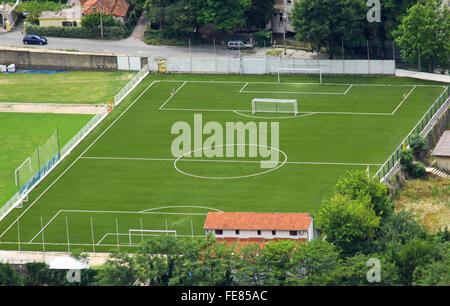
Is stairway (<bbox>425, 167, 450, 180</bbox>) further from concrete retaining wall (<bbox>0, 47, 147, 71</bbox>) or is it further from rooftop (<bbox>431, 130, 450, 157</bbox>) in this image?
concrete retaining wall (<bbox>0, 47, 147, 71</bbox>)

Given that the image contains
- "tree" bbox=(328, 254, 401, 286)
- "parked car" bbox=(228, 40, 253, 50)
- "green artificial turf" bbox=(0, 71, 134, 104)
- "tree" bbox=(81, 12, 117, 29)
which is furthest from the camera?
"tree" bbox=(81, 12, 117, 29)

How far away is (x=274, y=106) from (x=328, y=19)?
17241 millimetres

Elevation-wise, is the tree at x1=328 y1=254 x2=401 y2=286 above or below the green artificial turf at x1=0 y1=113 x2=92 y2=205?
below

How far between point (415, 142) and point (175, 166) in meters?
25.8

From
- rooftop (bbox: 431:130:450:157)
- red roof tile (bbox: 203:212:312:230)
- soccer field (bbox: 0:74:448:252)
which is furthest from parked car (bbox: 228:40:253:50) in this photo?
red roof tile (bbox: 203:212:312:230)

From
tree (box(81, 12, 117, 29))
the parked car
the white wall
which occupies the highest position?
tree (box(81, 12, 117, 29))

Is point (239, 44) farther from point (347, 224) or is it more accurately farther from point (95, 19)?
point (347, 224)

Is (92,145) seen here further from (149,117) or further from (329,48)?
(329,48)

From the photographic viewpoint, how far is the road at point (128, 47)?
484 feet

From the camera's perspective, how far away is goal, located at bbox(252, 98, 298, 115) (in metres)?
126

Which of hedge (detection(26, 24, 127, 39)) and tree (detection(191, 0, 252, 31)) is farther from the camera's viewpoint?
hedge (detection(26, 24, 127, 39))

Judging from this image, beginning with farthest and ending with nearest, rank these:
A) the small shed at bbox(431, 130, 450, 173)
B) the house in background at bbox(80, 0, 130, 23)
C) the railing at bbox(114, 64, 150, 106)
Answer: the house in background at bbox(80, 0, 130, 23), the railing at bbox(114, 64, 150, 106), the small shed at bbox(431, 130, 450, 173)

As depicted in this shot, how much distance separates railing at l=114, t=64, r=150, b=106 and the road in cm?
593

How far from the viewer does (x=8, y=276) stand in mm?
81500
